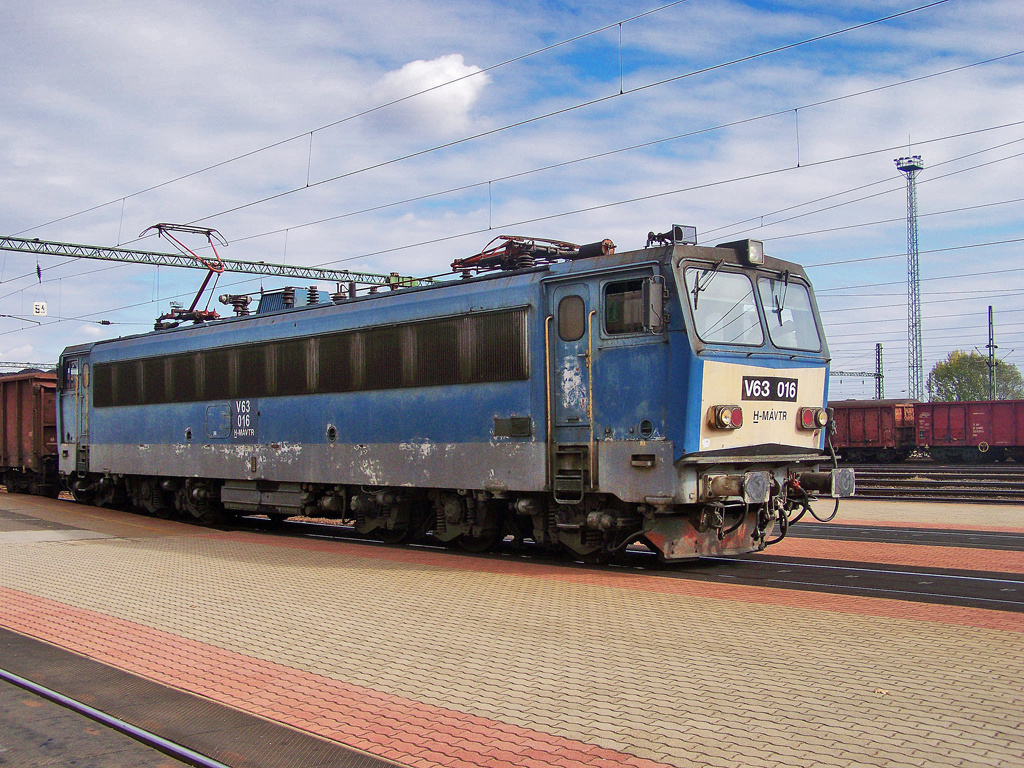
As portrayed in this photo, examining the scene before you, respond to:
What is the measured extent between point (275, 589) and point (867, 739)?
6590 millimetres

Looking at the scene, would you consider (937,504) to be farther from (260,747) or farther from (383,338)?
(260,747)

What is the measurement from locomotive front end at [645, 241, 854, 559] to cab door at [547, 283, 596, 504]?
1065 mm

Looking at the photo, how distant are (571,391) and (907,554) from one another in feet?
16.7

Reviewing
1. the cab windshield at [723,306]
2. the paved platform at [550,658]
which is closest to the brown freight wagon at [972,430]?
the paved platform at [550,658]

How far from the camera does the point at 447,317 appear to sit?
11.9m

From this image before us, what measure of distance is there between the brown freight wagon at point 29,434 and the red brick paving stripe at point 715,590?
47.9 feet

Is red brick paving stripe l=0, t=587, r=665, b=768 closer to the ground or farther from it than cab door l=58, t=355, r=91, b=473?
closer to the ground

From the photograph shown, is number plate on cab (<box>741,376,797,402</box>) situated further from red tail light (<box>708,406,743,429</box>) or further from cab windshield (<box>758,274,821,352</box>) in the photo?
cab windshield (<box>758,274,821,352</box>)

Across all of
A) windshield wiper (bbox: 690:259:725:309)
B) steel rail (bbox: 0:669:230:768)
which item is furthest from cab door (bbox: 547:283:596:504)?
steel rail (bbox: 0:669:230:768)

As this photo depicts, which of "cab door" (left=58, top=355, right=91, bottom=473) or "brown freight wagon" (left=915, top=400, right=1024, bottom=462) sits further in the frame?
"brown freight wagon" (left=915, top=400, right=1024, bottom=462)

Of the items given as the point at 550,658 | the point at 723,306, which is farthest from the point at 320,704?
the point at 723,306

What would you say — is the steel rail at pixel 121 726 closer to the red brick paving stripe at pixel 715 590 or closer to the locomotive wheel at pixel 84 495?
the red brick paving stripe at pixel 715 590

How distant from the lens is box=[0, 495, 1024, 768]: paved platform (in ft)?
15.8

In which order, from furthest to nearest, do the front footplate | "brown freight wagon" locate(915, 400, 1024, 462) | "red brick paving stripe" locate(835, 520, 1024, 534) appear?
"brown freight wagon" locate(915, 400, 1024, 462), "red brick paving stripe" locate(835, 520, 1024, 534), the front footplate
